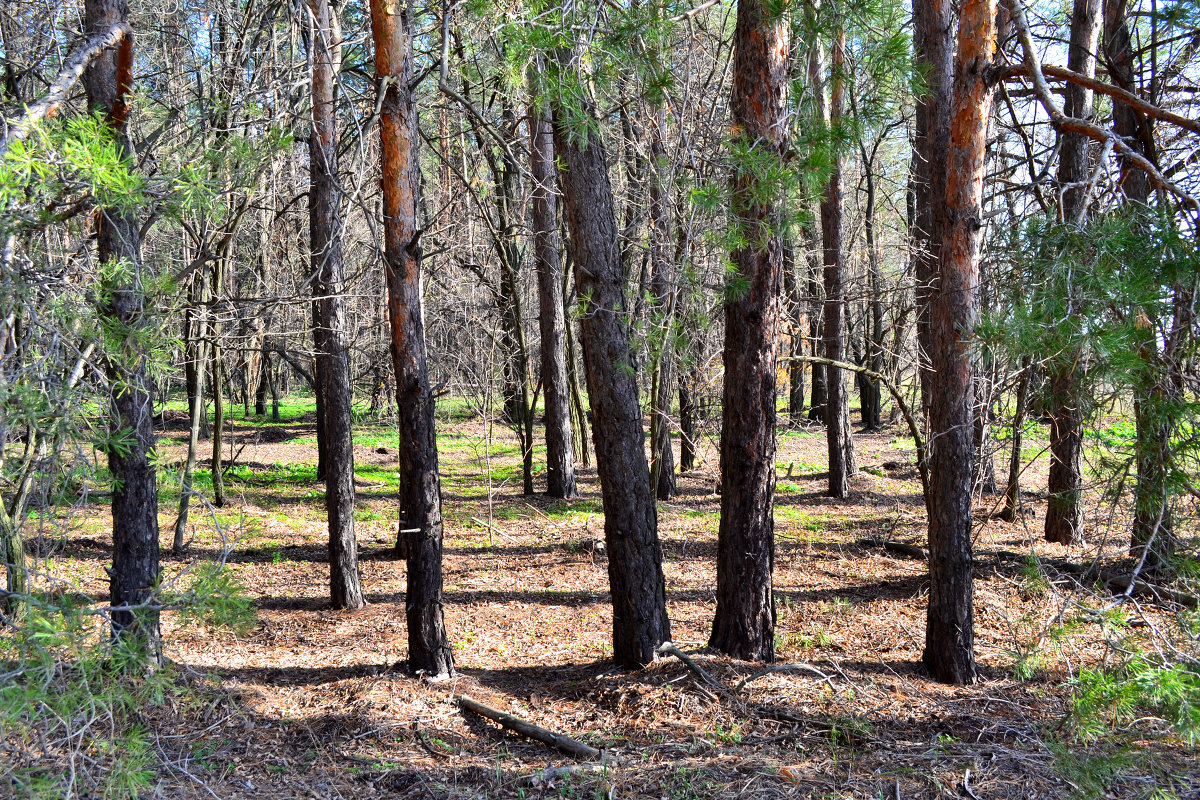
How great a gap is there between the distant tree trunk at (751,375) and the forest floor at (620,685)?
39cm

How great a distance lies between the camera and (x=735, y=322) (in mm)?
5180

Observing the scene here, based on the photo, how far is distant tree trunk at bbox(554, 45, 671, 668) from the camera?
5.30 meters

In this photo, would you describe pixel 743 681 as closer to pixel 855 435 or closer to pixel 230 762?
pixel 230 762

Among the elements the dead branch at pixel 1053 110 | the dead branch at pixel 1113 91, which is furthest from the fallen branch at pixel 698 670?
A: the dead branch at pixel 1113 91

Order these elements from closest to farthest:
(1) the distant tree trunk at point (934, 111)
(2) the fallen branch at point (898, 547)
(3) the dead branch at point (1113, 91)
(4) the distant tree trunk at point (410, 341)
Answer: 1. (3) the dead branch at point (1113, 91)
2. (4) the distant tree trunk at point (410, 341)
3. (1) the distant tree trunk at point (934, 111)
4. (2) the fallen branch at point (898, 547)

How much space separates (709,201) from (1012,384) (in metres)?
1.83

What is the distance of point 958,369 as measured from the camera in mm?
5113

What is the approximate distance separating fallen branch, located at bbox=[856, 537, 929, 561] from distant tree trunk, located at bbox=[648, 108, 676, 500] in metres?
2.70

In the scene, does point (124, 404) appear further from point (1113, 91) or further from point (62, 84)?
point (1113, 91)

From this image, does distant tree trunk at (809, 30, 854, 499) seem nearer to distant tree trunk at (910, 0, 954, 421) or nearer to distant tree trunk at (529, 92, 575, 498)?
distant tree trunk at (910, 0, 954, 421)

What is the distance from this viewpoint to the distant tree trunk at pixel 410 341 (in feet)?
17.0

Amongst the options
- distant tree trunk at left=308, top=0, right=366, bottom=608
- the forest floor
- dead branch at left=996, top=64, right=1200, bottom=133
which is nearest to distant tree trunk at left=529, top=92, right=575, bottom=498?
the forest floor

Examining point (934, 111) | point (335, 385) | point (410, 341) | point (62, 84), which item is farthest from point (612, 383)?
point (934, 111)

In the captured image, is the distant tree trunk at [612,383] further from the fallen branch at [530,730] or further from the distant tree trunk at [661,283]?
the fallen branch at [530,730]
